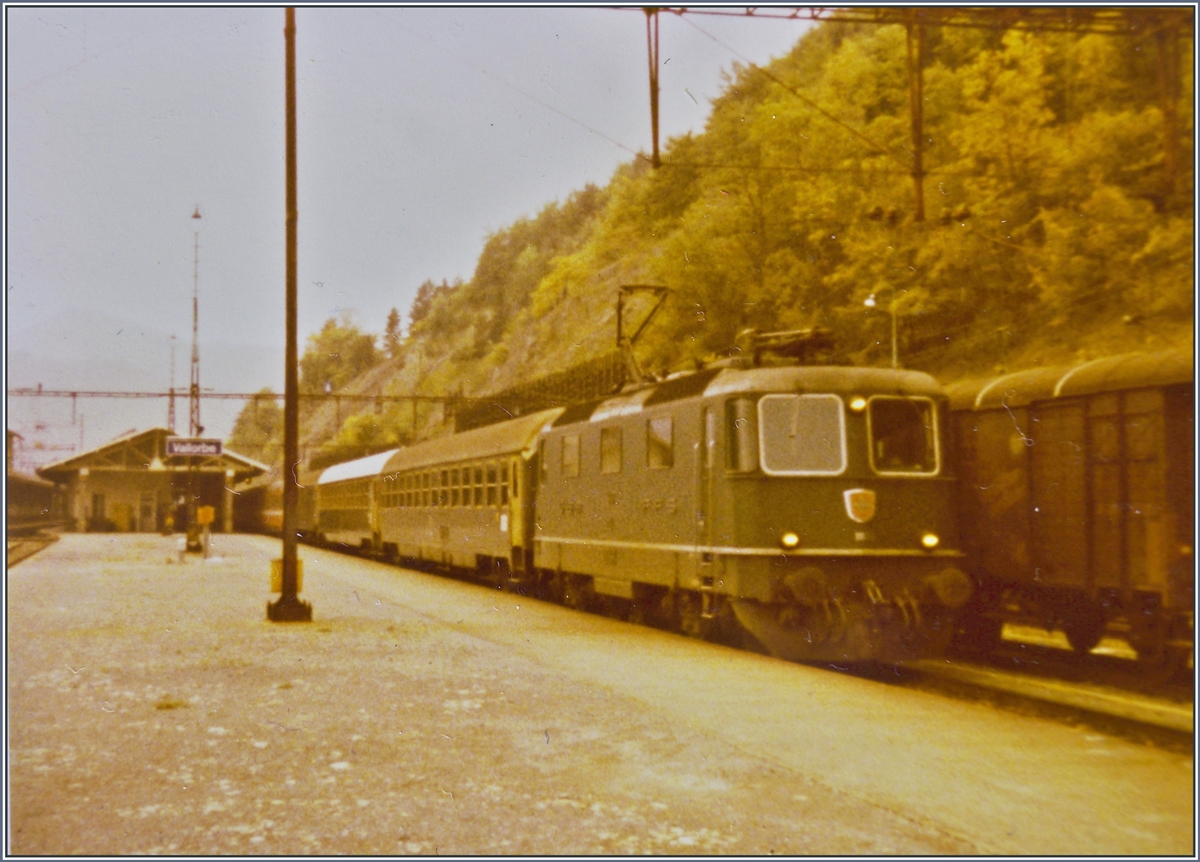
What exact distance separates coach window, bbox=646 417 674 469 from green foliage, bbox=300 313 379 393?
151 ft

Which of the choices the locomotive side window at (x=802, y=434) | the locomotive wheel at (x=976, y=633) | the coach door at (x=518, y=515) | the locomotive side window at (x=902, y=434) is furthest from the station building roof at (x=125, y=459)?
the locomotive side window at (x=902, y=434)

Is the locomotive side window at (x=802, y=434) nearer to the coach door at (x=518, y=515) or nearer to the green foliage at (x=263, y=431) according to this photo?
the coach door at (x=518, y=515)

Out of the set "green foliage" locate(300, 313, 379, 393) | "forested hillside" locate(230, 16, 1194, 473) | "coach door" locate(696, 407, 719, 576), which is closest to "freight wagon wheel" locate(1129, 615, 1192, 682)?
"coach door" locate(696, 407, 719, 576)

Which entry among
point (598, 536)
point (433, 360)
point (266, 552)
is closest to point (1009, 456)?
point (598, 536)

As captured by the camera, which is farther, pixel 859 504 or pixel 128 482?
pixel 128 482

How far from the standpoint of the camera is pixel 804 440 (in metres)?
11.8

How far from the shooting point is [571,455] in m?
16.7

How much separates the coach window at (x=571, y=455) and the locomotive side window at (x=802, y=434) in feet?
16.4

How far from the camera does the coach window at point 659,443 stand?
1330 centimetres

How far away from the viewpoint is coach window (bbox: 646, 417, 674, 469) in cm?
1330

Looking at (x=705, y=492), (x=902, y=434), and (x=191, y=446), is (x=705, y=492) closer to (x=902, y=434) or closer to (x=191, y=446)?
(x=902, y=434)

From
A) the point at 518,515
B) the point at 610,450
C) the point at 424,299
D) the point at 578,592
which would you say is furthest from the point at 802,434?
the point at 424,299

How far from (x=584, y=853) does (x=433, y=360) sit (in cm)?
7639

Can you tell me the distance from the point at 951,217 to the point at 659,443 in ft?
57.3
